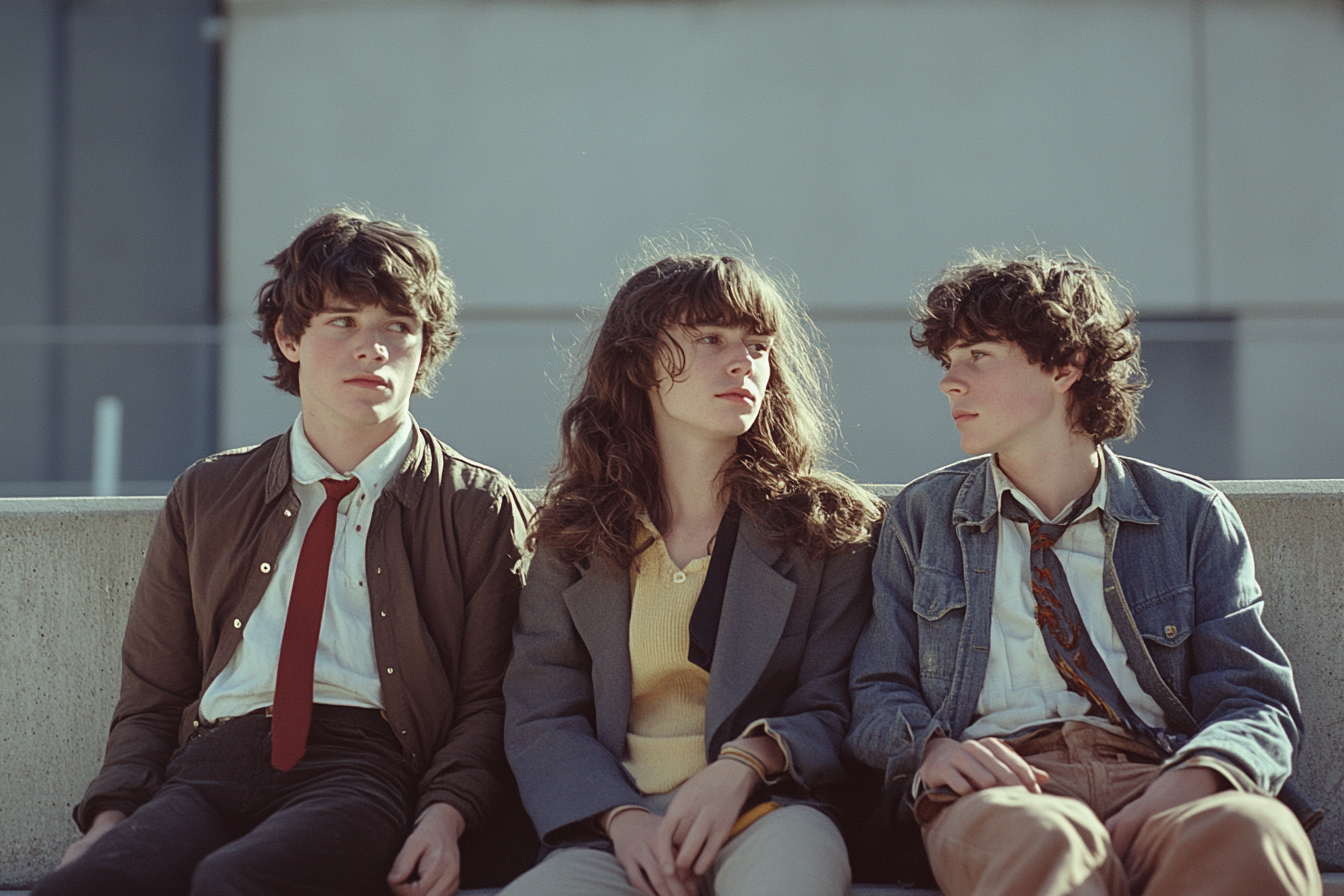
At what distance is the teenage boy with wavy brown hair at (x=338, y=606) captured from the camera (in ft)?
8.81

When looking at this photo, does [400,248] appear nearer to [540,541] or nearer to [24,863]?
[540,541]

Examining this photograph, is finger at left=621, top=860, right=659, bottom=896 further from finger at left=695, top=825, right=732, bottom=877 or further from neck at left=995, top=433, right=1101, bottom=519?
neck at left=995, top=433, right=1101, bottom=519

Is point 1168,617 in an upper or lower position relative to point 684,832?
upper

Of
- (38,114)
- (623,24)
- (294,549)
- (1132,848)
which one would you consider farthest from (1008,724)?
(38,114)

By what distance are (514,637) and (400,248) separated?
966 millimetres

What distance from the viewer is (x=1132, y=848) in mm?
2244

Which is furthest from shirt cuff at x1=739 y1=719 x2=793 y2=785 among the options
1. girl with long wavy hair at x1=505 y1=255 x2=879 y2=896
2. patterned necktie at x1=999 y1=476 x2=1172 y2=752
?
patterned necktie at x1=999 y1=476 x2=1172 y2=752

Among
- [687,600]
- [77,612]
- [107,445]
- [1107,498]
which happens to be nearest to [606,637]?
[687,600]

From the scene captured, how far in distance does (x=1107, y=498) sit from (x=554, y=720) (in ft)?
4.25

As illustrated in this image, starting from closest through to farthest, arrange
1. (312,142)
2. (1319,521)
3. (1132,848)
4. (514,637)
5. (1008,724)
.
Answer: (1132,848) < (1008,724) < (514,637) < (1319,521) < (312,142)

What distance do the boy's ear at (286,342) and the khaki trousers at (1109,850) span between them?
1.83m

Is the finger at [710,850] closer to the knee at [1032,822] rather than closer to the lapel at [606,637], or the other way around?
the lapel at [606,637]

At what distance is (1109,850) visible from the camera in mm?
2119

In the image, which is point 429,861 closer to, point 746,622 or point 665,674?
point 665,674
